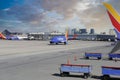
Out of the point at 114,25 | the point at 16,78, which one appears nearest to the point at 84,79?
the point at 16,78

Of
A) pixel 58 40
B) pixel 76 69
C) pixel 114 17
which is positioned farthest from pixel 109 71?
pixel 58 40

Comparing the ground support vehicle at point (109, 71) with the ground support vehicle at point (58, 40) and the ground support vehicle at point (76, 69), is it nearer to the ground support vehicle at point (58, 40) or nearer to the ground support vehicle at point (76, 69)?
the ground support vehicle at point (76, 69)

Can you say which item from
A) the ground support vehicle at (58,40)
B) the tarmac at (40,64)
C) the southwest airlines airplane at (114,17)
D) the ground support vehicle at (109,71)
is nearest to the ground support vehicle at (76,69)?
the tarmac at (40,64)

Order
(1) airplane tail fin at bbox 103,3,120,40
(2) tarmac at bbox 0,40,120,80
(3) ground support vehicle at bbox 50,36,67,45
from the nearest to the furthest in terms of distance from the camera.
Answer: (2) tarmac at bbox 0,40,120,80 → (1) airplane tail fin at bbox 103,3,120,40 → (3) ground support vehicle at bbox 50,36,67,45

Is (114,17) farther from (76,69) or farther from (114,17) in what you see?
(76,69)

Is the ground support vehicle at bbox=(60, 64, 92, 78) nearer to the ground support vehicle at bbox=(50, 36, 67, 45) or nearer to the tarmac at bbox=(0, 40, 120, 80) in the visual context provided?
the tarmac at bbox=(0, 40, 120, 80)

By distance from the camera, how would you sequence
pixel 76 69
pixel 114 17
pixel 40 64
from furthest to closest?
pixel 40 64, pixel 114 17, pixel 76 69

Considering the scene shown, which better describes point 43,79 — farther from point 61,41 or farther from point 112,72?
point 61,41

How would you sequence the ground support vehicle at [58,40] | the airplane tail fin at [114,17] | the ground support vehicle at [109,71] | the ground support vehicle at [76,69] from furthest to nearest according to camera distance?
the ground support vehicle at [58,40], the airplane tail fin at [114,17], the ground support vehicle at [76,69], the ground support vehicle at [109,71]

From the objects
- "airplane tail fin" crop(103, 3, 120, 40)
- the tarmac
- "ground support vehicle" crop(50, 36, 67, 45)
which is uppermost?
"airplane tail fin" crop(103, 3, 120, 40)

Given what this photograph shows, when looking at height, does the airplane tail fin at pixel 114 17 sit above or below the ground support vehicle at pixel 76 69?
above

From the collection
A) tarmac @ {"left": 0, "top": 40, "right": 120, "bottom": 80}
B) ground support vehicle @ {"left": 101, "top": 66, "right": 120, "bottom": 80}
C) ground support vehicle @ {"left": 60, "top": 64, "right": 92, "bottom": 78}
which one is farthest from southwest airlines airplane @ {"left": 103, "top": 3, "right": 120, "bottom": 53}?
ground support vehicle @ {"left": 101, "top": 66, "right": 120, "bottom": 80}

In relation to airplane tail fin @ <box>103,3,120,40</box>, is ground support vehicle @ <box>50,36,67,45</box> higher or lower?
lower

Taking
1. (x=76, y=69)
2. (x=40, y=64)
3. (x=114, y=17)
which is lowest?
(x=40, y=64)
